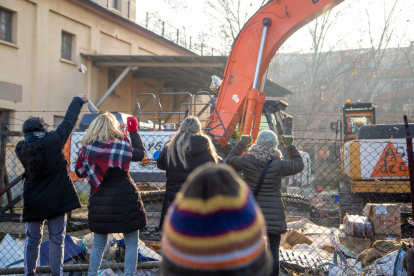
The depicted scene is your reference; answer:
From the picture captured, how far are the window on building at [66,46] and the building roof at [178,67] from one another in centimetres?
64

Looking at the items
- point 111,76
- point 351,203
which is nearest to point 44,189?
point 351,203

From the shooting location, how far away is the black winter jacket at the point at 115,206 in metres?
3.54

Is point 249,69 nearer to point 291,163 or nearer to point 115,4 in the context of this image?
point 291,163

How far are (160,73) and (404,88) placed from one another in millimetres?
35585

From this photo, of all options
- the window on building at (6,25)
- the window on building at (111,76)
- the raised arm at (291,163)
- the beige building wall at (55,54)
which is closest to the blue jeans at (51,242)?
the raised arm at (291,163)

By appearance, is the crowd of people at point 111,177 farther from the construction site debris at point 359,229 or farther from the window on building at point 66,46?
the window on building at point 66,46

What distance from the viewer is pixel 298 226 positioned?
6.41 metres

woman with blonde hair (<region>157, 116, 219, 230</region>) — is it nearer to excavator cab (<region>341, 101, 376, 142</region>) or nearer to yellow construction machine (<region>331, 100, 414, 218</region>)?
yellow construction machine (<region>331, 100, 414, 218</region>)

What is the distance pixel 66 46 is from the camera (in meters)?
15.8

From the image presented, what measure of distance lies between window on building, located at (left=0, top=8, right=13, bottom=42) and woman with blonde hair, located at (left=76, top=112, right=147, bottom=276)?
1188 cm

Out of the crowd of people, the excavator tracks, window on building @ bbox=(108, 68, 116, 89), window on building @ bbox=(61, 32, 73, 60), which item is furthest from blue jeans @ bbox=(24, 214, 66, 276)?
window on building @ bbox=(108, 68, 116, 89)

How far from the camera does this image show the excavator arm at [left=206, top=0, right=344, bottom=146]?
7020mm

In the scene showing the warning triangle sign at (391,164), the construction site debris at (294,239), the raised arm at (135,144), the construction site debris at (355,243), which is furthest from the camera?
the warning triangle sign at (391,164)

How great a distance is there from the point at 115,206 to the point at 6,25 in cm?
1254
